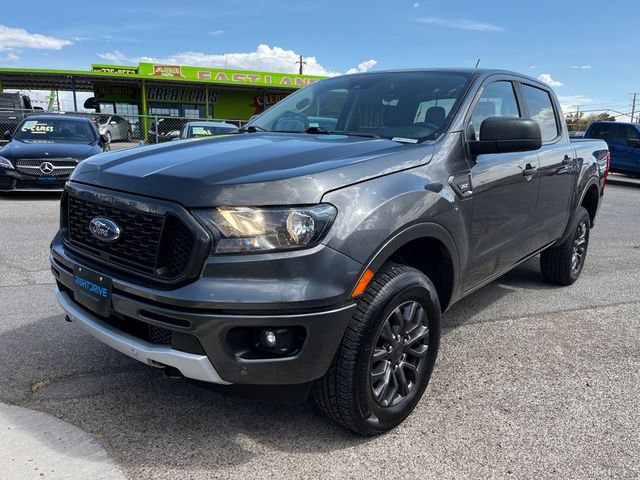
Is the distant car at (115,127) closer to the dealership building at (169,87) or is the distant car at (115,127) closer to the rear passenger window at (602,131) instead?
the dealership building at (169,87)

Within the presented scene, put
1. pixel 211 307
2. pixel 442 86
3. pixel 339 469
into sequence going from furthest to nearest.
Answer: pixel 442 86 → pixel 339 469 → pixel 211 307

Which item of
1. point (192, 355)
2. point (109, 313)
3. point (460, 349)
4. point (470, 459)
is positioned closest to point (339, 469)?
point (470, 459)

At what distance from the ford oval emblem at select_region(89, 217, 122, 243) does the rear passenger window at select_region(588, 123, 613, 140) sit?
653 inches

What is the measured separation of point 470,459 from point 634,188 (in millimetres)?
16558

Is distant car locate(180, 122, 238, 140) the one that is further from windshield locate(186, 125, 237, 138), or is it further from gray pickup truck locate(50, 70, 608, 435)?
gray pickup truck locate(50, 70, 608, 435)

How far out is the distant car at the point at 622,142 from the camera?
609 inches

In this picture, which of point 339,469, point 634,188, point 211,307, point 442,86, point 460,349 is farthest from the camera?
point 634,188

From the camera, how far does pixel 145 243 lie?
2.25 m

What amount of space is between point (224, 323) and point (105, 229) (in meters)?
0.78

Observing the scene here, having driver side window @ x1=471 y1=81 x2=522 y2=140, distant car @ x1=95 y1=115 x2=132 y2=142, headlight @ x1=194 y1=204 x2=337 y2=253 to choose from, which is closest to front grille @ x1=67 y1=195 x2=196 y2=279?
headlight @ x1=194 y1=204 x2=337 y2=253

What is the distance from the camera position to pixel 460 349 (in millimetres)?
3631

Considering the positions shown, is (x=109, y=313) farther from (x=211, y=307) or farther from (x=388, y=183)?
(x=388, y=183)

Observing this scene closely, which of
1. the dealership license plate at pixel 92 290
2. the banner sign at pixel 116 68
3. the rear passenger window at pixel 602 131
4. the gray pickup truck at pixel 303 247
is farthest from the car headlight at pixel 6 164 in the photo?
the banner sign at pixel 116 68

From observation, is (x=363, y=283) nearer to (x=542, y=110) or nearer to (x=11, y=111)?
(x=542, y=110)
